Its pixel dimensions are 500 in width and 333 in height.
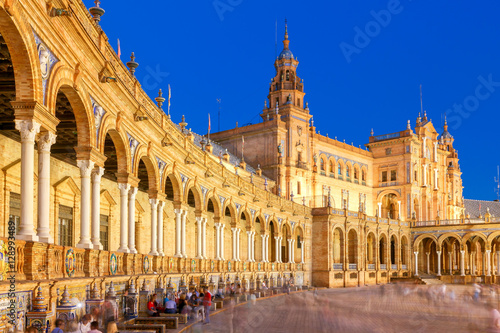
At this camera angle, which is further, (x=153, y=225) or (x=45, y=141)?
(x=153, y=225)

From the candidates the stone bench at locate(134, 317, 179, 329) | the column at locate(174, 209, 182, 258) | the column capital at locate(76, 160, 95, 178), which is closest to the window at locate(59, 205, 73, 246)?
the column at locate(174, 209, 182, 258)

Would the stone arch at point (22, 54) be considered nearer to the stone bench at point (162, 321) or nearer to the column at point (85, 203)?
the column at point (85, 203)

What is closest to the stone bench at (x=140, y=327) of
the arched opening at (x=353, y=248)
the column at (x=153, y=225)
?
the column at (x=153, y=225)

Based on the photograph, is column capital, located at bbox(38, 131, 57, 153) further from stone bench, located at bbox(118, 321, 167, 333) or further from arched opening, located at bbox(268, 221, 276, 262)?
arched opening, located at bbox(268, 221, 276, 262)

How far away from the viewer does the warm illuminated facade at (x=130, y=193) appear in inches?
485

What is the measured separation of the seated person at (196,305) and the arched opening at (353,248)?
39.1 m

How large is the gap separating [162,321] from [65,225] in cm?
727

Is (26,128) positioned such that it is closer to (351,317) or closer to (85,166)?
(85,166)

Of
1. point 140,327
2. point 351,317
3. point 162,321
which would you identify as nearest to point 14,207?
point 162,321

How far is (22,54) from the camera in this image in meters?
11.9

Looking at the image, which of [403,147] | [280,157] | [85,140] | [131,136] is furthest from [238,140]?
[85,140]

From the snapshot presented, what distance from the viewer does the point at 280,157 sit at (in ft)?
211

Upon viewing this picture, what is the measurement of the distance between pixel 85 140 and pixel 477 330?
44.4ft

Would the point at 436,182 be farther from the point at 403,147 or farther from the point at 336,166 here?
the point at 336,166
